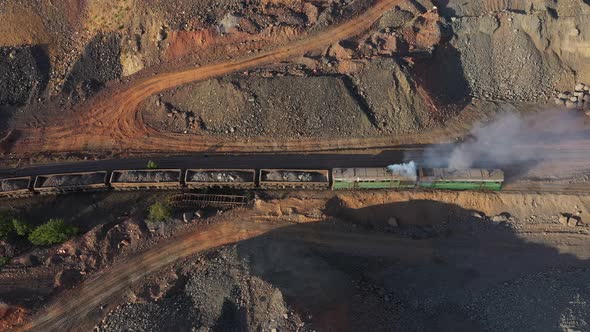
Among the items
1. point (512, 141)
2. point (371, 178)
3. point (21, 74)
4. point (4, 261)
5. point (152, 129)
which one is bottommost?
point (4, 261)

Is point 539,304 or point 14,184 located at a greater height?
point 14,184

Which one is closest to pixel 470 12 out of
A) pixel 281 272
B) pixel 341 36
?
pixel 341 36

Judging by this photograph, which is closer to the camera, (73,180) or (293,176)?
(293,176)

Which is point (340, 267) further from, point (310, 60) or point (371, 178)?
point (310, 60)

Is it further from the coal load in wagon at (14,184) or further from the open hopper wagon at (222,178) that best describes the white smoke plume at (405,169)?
the coal load in wagon at (14,184)

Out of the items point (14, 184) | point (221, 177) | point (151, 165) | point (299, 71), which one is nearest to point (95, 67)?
point (14, 184)
